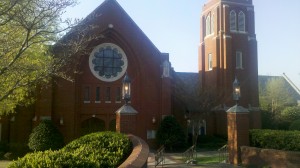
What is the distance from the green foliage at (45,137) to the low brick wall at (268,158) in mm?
13577

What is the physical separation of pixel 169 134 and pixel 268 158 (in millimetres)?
11980

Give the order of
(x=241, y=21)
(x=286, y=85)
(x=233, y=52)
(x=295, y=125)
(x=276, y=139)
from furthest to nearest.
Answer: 1. (x=286, y=85)
2. (x=241, y=21)
3. (x=233, y=52)
4. (x=295, y=125)
5. (x=276, y=139)

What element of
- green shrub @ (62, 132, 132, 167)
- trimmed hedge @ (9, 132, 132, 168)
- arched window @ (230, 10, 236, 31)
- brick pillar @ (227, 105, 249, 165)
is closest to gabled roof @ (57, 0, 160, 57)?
arched window @ (230, 10, 236, 31)

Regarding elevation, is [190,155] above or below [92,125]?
below

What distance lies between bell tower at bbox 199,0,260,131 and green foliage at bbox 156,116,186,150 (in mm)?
8245

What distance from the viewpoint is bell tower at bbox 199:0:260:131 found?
34.3 meters

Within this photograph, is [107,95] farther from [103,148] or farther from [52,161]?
[52,161]

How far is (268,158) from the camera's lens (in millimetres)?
15008

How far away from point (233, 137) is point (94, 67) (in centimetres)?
1470

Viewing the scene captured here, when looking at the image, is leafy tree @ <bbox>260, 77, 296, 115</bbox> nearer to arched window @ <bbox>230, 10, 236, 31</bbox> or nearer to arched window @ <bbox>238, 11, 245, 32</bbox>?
arched window @ <bbox>238, 11, 245, 32</bbox>

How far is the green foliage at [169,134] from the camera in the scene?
85.3ft

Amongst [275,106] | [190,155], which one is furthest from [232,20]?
[190,155]

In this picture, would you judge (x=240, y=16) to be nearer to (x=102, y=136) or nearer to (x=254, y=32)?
(x=254, y=32)

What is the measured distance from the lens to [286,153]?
14.2 metres
